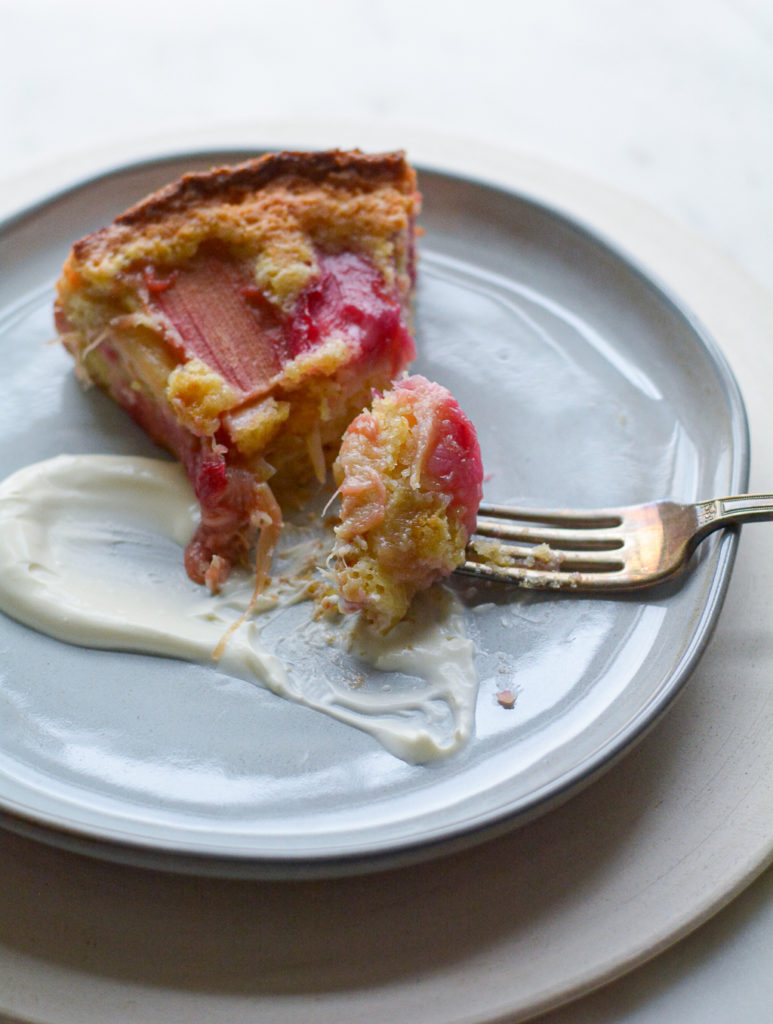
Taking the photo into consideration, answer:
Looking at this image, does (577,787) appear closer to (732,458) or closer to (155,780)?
(155,780)

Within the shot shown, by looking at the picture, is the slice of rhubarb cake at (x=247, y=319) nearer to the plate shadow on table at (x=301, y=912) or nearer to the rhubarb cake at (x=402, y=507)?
the rhubarb cake at (x=402, y=507)

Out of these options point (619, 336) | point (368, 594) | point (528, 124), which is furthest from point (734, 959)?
point (528, 124)

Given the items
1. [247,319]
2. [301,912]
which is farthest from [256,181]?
[301,912]

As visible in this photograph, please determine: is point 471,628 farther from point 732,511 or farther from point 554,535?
point 732,511

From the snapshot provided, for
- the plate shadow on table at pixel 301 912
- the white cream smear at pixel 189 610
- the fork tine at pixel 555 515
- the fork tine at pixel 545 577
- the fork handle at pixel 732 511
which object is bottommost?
the plate shadow on table at pixel 301 912

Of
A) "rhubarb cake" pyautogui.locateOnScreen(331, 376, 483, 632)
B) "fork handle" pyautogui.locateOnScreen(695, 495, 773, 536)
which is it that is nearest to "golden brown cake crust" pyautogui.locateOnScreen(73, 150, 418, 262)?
"rhubarb cake" pyautogui.locateOnScreen(331, 376, 483, 632)

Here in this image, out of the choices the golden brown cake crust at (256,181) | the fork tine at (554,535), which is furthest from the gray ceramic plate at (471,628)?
the golden brown cake crust at (256,181)
